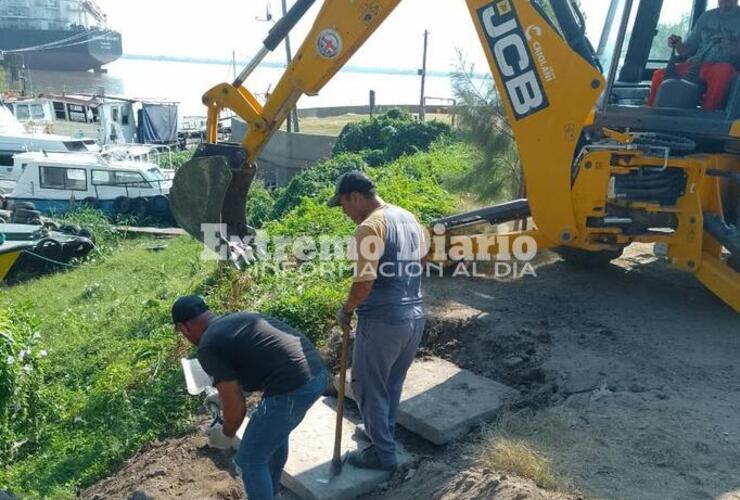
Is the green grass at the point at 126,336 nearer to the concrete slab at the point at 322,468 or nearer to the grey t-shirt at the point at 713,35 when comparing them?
the concrete slab at the point at 322,468

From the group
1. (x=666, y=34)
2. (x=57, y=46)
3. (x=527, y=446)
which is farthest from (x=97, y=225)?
(x=57, y=46)

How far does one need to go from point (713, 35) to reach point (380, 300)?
4.37 meters

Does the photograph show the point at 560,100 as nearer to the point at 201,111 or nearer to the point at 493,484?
the point at 493,484

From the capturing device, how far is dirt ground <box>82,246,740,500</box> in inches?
170

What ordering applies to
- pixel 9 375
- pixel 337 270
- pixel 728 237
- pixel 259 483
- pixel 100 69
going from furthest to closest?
1. pixel 100 69
2. pixel 337 270
3. pixel 9 375
4. pixel 728 237
5. pixel 259 483

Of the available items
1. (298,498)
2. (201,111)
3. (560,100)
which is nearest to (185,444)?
(298,498)

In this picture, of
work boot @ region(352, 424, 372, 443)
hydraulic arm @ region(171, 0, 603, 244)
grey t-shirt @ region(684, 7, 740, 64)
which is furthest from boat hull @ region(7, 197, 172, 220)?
grey t-shirt @ region(684, 7, 740, 64)

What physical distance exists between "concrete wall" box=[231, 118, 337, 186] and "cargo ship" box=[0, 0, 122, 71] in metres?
50.0

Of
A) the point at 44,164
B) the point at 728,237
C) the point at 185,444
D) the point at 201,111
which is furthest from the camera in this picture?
the point at 201,111

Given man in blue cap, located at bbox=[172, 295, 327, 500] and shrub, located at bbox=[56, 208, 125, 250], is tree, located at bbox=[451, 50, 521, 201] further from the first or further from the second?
shrub, located at bbox=[56, 208, 125, 250]

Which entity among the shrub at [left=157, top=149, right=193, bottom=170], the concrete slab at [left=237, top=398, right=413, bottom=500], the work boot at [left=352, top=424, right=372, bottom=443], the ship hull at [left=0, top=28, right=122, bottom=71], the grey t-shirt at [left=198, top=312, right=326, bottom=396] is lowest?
the shrub at [left=157, top=149, right=193, bottom=170]

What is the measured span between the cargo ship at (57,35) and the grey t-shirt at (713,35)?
2753 inches

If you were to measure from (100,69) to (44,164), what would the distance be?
60.6 metres

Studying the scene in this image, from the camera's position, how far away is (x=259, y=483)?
13.4ft
